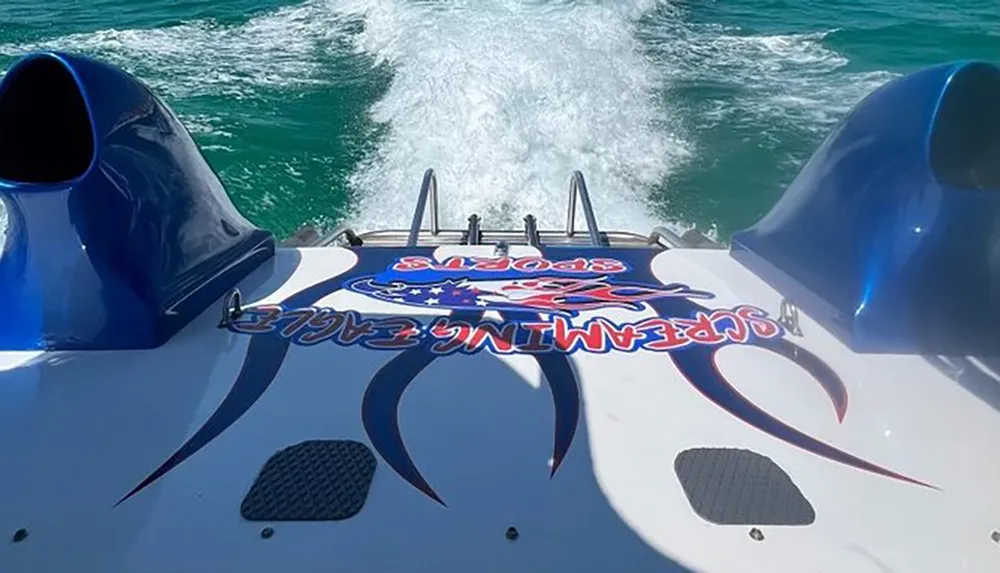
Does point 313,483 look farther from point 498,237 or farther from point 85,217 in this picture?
point 498,237

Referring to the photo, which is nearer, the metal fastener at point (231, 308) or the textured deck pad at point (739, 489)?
the textured deck pad at point (739, 489)

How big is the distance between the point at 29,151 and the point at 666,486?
1.64m

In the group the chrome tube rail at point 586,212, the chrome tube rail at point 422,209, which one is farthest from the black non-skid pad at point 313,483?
the chrome tube rail at point 586,212

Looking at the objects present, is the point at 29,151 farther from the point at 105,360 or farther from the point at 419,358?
the point at 419,358

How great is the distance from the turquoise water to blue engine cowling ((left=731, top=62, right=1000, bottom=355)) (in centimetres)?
308

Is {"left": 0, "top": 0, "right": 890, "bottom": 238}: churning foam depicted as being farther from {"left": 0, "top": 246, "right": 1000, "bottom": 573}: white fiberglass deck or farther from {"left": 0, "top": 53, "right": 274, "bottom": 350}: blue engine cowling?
{"left": 0, "top": 246, "right": 1000, "bottom": 573}: white fiberglass deck

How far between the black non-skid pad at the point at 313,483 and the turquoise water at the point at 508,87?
3.70m

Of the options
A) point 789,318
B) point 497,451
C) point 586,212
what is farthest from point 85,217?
point 586,212

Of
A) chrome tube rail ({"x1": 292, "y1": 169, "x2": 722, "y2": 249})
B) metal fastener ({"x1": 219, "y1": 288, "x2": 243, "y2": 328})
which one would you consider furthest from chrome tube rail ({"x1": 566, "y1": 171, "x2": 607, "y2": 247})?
metal fastener ({"x1": 219, "y1": 288, "x2": 243, "y2": 328})

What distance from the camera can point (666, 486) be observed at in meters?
1.38

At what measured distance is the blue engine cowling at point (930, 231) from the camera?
182 cm

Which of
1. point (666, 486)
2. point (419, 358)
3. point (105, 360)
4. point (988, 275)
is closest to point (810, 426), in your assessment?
point (666, 486)

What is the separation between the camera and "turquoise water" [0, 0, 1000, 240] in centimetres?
545

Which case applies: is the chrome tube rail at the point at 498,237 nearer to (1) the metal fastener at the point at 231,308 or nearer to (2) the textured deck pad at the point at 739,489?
(1) the metal fastener at the point at 231,308
